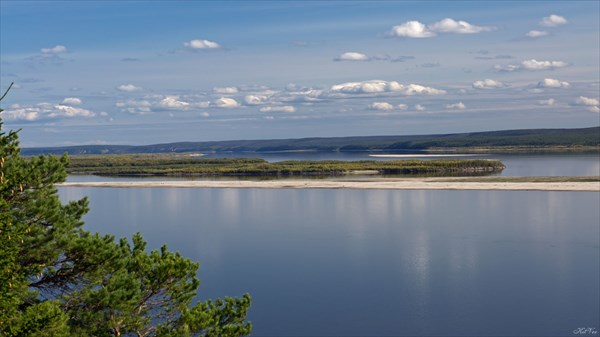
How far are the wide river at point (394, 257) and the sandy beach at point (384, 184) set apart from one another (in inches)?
144

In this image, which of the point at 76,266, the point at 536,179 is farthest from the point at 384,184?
the point at 76,266

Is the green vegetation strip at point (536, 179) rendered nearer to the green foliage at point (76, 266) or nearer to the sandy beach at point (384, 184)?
the sandy beach at point (384, 184)

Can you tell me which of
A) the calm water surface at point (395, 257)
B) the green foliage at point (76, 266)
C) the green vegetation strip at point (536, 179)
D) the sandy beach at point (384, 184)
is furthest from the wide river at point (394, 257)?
the green vegetation strip at point (536, 179)

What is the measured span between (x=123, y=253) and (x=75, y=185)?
60588mm

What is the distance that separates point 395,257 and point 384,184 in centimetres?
3316

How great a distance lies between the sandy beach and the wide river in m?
3.65

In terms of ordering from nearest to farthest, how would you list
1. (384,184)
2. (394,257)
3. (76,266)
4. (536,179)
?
(76,266), (394,257), (536,179), (384,184)

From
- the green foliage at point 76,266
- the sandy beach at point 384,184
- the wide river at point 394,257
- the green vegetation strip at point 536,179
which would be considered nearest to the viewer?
the green foliage at point 76,266

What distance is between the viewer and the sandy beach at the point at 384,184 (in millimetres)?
55984

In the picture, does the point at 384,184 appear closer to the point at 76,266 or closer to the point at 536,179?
the point at 536,179

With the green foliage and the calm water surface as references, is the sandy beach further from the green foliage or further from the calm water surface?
the green foliage

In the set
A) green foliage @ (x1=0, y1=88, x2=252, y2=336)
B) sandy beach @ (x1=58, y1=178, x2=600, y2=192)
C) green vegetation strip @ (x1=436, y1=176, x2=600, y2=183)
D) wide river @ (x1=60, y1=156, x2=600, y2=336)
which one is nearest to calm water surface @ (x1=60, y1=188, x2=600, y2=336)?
wide river @ (x1=60, y1=156, x2=600, y2=336)

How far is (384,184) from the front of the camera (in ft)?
204

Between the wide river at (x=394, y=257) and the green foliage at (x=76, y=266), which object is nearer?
the green foliage at (x=76, y=266)
